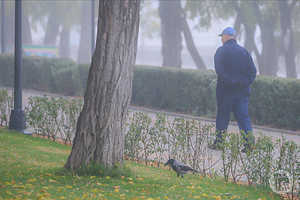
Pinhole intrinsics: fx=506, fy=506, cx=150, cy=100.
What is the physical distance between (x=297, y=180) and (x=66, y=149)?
409cm

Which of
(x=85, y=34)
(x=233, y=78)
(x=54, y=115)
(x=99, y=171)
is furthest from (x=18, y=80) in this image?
(x=85, y=34)

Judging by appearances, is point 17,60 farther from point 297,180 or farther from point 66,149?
point 297,180

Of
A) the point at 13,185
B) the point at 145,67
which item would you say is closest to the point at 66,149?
the point at 13,185

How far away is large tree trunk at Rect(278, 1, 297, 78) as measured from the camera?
1083 inches

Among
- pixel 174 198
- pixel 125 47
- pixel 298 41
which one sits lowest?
pixel 174 198

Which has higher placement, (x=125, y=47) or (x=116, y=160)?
(x=125, y=47)

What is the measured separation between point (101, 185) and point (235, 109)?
154 inches

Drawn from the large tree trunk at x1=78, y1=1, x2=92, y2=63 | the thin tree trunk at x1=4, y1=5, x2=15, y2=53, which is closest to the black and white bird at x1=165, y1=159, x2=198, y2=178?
the thin tree trunk at x1=4, y1=5, x2=15, y2=53

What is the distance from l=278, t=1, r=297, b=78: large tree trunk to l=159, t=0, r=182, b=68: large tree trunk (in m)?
5.60

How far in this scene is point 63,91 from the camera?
64.7ft

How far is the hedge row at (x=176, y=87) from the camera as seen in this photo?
12820mm

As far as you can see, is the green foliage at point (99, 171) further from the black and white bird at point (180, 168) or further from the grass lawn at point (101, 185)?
the black and white bird at point (180, 168)

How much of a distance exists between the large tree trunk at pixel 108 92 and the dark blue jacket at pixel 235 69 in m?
2.94

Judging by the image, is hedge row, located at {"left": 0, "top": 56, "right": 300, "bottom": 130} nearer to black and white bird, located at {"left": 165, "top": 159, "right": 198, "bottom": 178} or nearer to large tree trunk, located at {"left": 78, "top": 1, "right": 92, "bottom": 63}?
black and white bird, located at {"left": 165, "top": 159, "right": 198, "bottom": 178}
